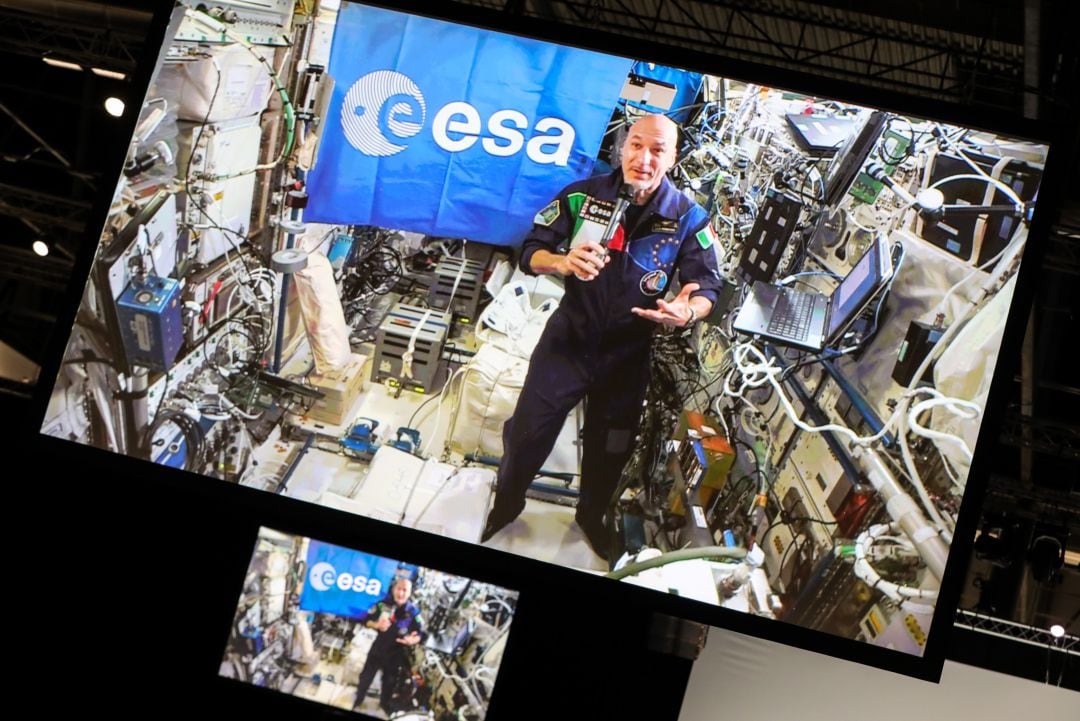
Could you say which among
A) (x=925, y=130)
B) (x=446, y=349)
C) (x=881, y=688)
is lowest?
(x=881, y=688)

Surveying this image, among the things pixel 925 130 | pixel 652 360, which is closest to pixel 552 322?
pixel 652 360

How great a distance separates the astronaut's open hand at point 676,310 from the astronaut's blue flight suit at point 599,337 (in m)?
0.02

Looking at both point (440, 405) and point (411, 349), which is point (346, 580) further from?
point (411, 349)

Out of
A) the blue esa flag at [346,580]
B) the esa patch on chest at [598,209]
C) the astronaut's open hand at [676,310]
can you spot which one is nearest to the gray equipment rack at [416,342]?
the esa patch on chest at [598,209]

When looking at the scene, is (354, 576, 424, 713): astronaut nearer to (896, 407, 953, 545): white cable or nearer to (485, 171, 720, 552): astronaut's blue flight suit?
(485, 171, 720, 552): astronaut's blue flight suit

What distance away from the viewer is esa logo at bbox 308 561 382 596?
3.54m

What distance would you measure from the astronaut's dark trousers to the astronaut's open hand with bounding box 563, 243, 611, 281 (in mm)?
152

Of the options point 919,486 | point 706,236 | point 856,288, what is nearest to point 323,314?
point 706,236

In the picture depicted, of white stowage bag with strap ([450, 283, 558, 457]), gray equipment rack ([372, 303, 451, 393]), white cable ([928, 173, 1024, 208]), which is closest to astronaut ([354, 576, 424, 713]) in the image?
white stowage bag with strap ([450, 283, 558, 457])

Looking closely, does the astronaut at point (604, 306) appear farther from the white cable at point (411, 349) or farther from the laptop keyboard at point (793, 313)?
the white cable at point (411, 349)

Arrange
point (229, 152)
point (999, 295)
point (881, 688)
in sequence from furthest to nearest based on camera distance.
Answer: point (881, 688)
point (229, 152)
point (999, 295)

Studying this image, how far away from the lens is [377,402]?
3.14m

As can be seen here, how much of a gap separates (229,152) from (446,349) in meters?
0.91

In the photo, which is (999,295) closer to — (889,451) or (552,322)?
(889,451)
